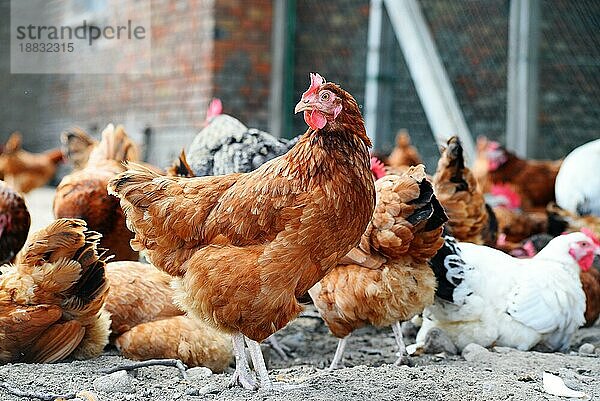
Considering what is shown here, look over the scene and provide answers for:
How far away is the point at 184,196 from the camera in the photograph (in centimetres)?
307

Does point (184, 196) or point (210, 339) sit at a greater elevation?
point (184, 196)

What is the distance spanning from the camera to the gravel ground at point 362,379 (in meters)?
2.94

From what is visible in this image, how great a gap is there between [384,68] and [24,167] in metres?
5.97

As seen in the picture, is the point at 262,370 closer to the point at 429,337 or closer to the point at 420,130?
the point at 429,337

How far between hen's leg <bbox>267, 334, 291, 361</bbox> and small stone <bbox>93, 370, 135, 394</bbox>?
117 centimetres

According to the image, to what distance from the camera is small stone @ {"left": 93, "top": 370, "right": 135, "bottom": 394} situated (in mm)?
2943

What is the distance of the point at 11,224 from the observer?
4.41m

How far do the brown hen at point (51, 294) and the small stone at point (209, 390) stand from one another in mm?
673

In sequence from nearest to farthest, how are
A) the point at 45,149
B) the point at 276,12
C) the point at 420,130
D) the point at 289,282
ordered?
the point at 289,282 < the point at 420,130 < the point at 276,12 < the point at 45,149

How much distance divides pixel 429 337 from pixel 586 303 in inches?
43.5

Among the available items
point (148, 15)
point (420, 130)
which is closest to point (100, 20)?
point (148, 15)

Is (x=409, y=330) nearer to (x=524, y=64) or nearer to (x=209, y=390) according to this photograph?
(x=209, y=390)

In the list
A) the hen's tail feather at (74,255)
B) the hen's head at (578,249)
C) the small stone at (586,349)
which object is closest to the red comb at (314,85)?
the hen's tail feather at (74,255)

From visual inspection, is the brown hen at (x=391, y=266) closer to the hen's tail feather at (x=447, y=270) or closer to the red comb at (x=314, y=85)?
the hen's tail feather at (x=447, y=270)
